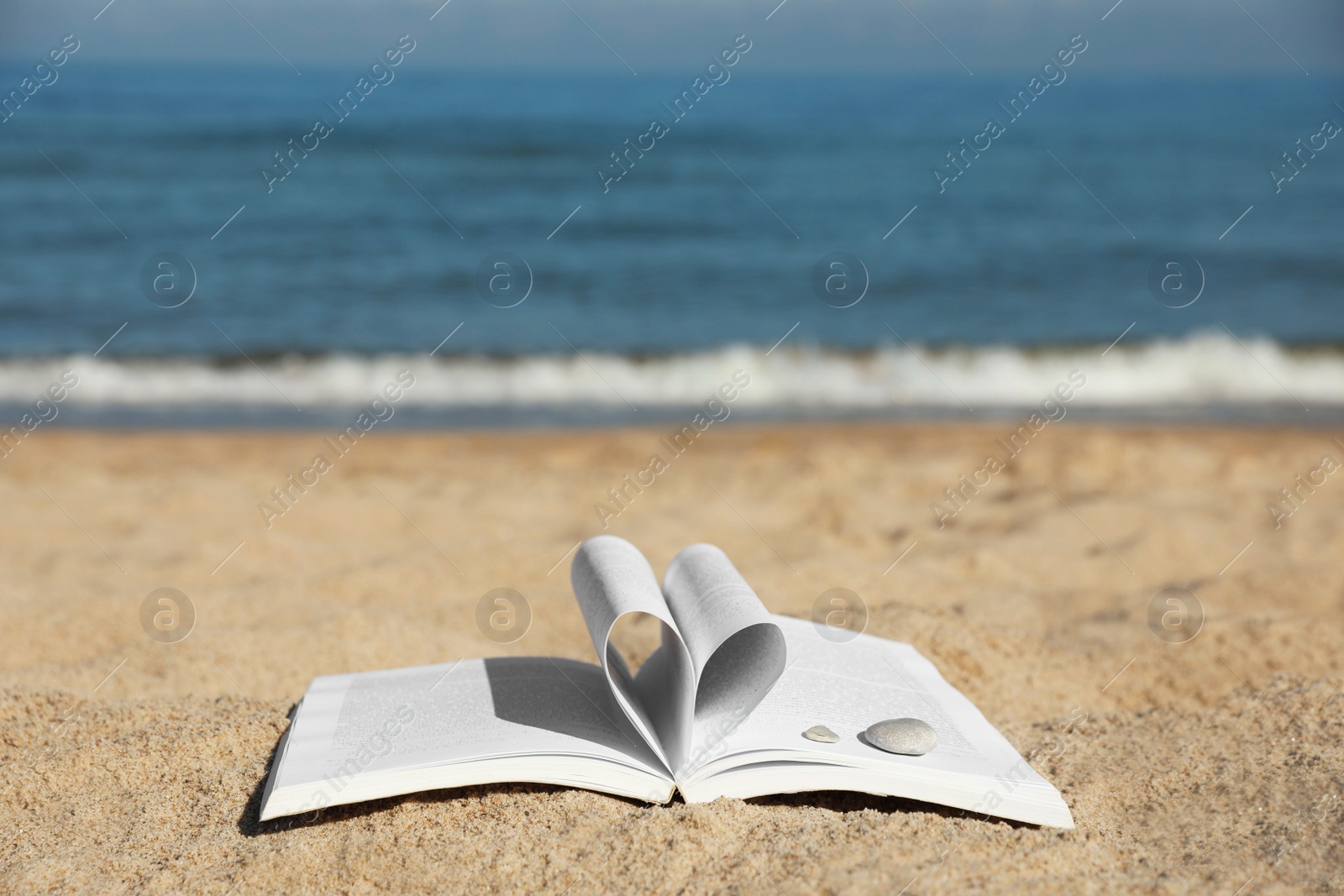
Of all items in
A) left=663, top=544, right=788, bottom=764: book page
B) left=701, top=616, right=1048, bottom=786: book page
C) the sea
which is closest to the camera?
left=663, top=544, right=788, bottom=764: book page

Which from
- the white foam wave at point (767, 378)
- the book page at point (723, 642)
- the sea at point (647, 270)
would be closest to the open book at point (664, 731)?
the book page at point (723, 642)

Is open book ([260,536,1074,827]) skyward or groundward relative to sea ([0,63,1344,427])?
skyward

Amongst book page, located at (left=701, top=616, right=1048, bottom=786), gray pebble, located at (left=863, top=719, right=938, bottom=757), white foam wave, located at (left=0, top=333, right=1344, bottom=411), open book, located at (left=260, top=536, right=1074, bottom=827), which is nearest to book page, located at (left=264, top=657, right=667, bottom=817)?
open book, located at (left=260, top=536, right=1074, bottom=827)

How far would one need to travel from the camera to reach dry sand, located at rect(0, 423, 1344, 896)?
6.28 feet

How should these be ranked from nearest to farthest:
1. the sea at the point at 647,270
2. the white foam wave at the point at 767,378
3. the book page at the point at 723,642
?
the book page at the point at 723,642
the white foam wave at the point at 767,378
the sea at the point at 647,270

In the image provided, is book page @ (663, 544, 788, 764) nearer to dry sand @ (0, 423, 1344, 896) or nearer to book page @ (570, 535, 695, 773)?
book page @ (570, 535, 695, 773)

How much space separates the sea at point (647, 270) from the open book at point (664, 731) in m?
5.29

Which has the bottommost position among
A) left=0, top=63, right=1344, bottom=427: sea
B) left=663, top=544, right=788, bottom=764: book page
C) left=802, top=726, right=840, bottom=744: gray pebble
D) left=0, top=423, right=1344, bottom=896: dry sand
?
left=0, top=63, right=1344, bottom=427: sea

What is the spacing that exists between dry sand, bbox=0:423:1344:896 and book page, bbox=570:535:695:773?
0.54 feet

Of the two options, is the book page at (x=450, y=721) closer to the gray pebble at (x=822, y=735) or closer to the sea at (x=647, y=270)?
the gray pebble at (x=822, y=735)

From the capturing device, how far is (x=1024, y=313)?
10000 mm

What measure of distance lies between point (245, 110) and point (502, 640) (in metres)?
23.6

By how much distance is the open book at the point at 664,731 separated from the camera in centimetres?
195

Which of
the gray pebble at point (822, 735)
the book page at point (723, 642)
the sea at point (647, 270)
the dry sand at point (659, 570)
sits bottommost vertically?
the sea at point (647, 270)
